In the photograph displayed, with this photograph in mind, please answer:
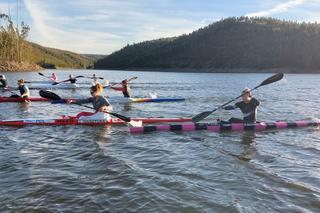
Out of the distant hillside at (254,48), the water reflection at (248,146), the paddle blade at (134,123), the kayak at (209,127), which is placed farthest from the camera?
the distant hillside at (254,48)

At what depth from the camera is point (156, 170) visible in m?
12.0

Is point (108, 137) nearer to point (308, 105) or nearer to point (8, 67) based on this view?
point (308, 105)

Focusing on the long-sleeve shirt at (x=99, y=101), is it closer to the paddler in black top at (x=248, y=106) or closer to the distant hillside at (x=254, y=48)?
the paddler in black top at (x=248, y=106)

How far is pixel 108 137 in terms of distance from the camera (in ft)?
55.1

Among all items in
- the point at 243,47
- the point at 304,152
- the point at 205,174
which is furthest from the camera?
the point at 243,47

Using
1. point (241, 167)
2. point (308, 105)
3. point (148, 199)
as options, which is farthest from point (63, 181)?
point (308, 105)

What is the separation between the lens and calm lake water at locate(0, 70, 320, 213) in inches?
371

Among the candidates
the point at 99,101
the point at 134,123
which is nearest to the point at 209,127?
the point at 134,123

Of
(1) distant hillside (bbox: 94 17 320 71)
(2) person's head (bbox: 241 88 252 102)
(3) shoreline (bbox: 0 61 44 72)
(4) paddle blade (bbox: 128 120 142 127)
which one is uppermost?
(1) distant hillside (bbox: 94 17 320 71)

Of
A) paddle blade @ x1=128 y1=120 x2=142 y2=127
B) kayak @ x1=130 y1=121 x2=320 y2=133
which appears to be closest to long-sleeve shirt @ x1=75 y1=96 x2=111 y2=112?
paddle blade @ x1=128 y1=120 x2=142 y2=127

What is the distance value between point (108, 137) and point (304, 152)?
747 centimetres

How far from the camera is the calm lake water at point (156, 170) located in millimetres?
9422

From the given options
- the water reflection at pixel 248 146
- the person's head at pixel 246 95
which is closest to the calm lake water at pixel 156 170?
the water reflection at pixel 248 146

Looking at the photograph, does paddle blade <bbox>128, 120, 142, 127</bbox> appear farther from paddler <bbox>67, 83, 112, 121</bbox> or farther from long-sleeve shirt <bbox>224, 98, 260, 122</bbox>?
long-sleeve shirt <bbox>224, 98, 260, 122</bbox>
